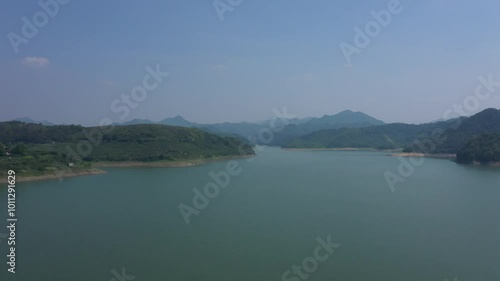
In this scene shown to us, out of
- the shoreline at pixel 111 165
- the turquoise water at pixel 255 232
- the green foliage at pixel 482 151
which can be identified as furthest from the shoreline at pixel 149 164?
the green foliage at pixel 482 151

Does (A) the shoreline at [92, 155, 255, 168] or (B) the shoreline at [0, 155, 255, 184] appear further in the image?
(A) the shoreline at [92, 155, 255, 168]

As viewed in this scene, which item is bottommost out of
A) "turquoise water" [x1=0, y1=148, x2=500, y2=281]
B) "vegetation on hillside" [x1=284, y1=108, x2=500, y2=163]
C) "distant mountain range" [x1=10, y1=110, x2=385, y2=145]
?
"turquoise water" [x1=0, y1=148, x2=500, y2=281]

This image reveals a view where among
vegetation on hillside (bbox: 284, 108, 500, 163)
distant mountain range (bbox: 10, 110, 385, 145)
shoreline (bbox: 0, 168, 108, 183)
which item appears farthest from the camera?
distant mountain range (bbox: 10, 110, 385, 145)

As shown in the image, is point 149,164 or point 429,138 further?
point 429,138

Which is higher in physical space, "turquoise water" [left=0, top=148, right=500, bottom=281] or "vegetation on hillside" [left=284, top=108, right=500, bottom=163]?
A: "vegetation on hillside" [left=284, top=108, right=500, bottom=163]

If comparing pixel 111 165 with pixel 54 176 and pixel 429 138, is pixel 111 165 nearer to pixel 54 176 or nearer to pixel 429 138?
pixel 54 176

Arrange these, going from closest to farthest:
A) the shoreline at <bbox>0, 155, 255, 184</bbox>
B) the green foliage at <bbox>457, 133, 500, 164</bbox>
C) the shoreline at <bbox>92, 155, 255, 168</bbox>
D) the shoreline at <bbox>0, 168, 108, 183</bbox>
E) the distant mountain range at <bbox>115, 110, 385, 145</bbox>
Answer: the shoreline at <bbox>0, 168, 108, 183</bbox> < the shoreline at <bbox>0, 155, 255, 184</bbox> < the shoreline at <bbox>92, 155, 255, 168</bbox> < the green foliage at <bbox>457, 133, 500, 164</bbox> < the distant mountain range at <bbox>115, 110, 385, 145</bbox>

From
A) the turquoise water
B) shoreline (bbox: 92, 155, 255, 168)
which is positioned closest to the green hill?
shoreline (bbox: 92, 155, 255, 168)

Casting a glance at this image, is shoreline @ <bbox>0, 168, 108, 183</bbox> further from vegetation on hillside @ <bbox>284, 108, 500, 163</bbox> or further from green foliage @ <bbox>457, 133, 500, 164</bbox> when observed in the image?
vegetation on hillside @ <bbox>284, 108, 500, 163</bbox>

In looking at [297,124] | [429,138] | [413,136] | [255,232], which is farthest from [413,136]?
[297,124]

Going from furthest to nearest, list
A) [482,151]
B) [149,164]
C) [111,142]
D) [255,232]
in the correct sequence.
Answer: [111,142] < [482,151] < [149,164] < [255,232]
